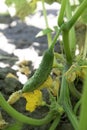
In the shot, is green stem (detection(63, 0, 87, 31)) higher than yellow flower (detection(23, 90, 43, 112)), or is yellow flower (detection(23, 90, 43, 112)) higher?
green stem (detection(63, 0, 87, 31))

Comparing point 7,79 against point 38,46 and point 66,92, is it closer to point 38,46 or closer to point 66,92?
point 66,92

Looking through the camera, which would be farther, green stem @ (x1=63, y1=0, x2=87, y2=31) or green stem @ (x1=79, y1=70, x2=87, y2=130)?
green stem @ (x1=63, y1=0, x2=87, y2=31)

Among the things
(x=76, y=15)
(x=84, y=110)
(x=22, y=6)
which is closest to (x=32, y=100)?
(x=76, y=15)

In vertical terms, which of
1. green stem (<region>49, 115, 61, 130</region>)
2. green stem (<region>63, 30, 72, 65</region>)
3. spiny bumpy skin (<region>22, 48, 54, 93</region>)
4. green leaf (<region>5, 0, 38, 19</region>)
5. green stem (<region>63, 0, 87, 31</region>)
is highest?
green leaf (<region>5, 0, 38, 19</region>)

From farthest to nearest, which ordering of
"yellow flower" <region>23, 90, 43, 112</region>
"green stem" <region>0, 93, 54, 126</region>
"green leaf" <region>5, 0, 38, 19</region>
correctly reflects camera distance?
1. "green leaf" <region>5, 0, 38, 19</region>
2. "yellow flower" <region>23, 90, 43, 112</region>
3. "green stem" <region>0, 93, 54, 126</region>

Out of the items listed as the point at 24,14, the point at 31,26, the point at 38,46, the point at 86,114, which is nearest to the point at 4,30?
the point at 31,26

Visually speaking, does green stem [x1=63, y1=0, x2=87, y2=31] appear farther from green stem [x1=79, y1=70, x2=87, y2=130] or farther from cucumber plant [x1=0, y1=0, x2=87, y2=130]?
green stem [x1=79, y1=70, x2=87, y2=130]

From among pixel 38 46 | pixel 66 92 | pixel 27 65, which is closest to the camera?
pixel 66 92

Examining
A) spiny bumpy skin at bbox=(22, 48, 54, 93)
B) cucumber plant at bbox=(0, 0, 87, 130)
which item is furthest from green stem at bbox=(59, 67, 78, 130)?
spiny bumpy skin at bbox=(22, 48, 54, 93)

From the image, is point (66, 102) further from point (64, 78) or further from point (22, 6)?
point (22, 6)
